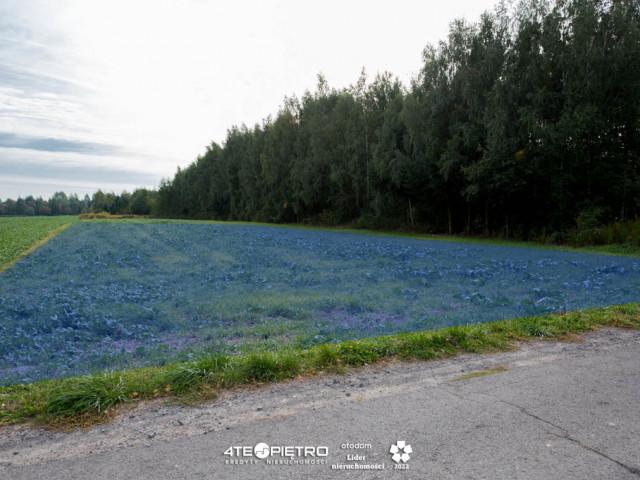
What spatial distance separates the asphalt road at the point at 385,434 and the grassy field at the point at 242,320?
428mm

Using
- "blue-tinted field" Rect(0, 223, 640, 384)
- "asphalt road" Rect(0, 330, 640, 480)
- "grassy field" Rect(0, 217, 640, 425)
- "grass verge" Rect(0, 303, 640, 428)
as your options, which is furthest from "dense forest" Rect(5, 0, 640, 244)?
"asphalt road" Rect(0, 330, 640, 480)

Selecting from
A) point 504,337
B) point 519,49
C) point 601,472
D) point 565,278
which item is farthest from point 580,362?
point 519,49

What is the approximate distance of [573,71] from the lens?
2086cm

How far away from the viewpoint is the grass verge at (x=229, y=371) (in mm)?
3471

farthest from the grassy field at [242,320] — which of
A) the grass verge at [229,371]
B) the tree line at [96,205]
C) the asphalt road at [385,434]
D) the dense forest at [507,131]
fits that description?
the tree line at [96,205]

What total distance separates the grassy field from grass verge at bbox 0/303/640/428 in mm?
13

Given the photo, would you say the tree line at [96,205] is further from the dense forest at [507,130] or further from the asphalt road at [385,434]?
the asphalt road at [385,434]

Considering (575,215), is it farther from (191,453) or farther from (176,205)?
(176,205)

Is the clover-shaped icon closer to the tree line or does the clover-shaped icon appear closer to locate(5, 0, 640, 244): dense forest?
locate(5, 0, 640, 244): dense forest

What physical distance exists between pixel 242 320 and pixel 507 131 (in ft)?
71.9

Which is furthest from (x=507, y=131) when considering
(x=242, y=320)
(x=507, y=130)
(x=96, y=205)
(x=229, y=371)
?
(x=96, y=205)

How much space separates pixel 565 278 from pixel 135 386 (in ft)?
32.4

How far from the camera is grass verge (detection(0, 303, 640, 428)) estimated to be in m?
3.47

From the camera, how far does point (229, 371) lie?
13.4ft
